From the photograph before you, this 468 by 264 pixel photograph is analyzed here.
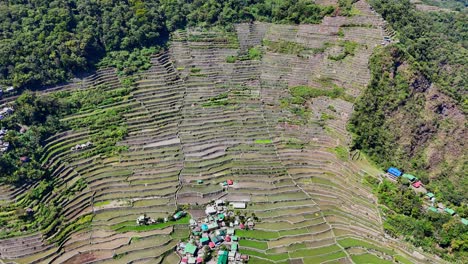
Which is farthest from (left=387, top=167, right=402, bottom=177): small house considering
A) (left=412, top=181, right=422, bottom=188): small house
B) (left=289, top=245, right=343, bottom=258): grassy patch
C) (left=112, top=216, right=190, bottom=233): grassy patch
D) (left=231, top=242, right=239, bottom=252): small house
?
(left=112, top=216, right=190, bottom=233): grassy patch

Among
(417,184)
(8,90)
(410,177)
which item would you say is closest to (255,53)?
(410,177)

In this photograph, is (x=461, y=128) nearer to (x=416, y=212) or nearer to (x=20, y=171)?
(x=416, y=212)

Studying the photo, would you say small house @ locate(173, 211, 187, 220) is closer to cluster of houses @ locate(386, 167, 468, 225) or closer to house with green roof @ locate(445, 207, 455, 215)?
cluster of houses @ locate(386, 167, 468, 225)

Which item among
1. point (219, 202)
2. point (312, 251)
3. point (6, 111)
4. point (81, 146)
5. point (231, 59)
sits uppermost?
point (6, 111)

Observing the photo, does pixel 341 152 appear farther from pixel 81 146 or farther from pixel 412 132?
pixel 81 146

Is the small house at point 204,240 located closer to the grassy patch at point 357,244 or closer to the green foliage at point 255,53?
the grassy patch at point 357,244

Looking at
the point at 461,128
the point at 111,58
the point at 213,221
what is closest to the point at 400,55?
the point at 461,128
